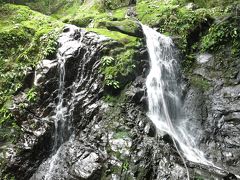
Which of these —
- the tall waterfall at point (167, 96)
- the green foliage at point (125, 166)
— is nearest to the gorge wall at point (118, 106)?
the green foliage at point (125, 166)

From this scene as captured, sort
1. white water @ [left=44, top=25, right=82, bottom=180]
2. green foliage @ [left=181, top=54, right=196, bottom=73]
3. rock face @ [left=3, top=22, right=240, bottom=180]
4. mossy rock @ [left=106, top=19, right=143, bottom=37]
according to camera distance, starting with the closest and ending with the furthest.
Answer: rock face @ [left=3, top=22, right=240, bottom=180]
white water @ [left=44, top=25, right=82, bottom=180]
green foliage @ [left=181, top=54, right=196, bottom=73]
mossy rock @ [left=106, top=19, right=143, bottom=37]

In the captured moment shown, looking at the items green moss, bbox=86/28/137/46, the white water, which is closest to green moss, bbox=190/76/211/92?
green moss, bbox=86/28/137/46

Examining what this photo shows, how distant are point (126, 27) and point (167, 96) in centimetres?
395

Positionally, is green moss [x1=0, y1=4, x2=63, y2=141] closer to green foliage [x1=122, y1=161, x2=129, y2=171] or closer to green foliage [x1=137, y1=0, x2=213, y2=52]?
green foliage [x1=122, y1=161, x2=129, y2=171]

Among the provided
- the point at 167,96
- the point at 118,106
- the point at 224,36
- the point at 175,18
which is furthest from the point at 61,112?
the point at 175,18

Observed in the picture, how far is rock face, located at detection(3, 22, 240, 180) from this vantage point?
762 cm

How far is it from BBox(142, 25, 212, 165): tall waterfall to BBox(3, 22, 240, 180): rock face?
36 centimetres

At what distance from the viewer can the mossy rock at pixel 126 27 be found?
1211 cm

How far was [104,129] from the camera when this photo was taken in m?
8.67

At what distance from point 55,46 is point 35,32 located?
5.96ft

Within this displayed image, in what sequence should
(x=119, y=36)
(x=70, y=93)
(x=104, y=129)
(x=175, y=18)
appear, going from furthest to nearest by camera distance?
(x=175, y=18)
(x=119, y=36)
(x=70, y=93)
(x=104, y=129)

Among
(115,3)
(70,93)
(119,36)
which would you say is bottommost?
(70,93)

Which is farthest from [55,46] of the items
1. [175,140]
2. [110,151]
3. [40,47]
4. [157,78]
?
[175,140]

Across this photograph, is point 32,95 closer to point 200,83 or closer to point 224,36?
point 200,83
